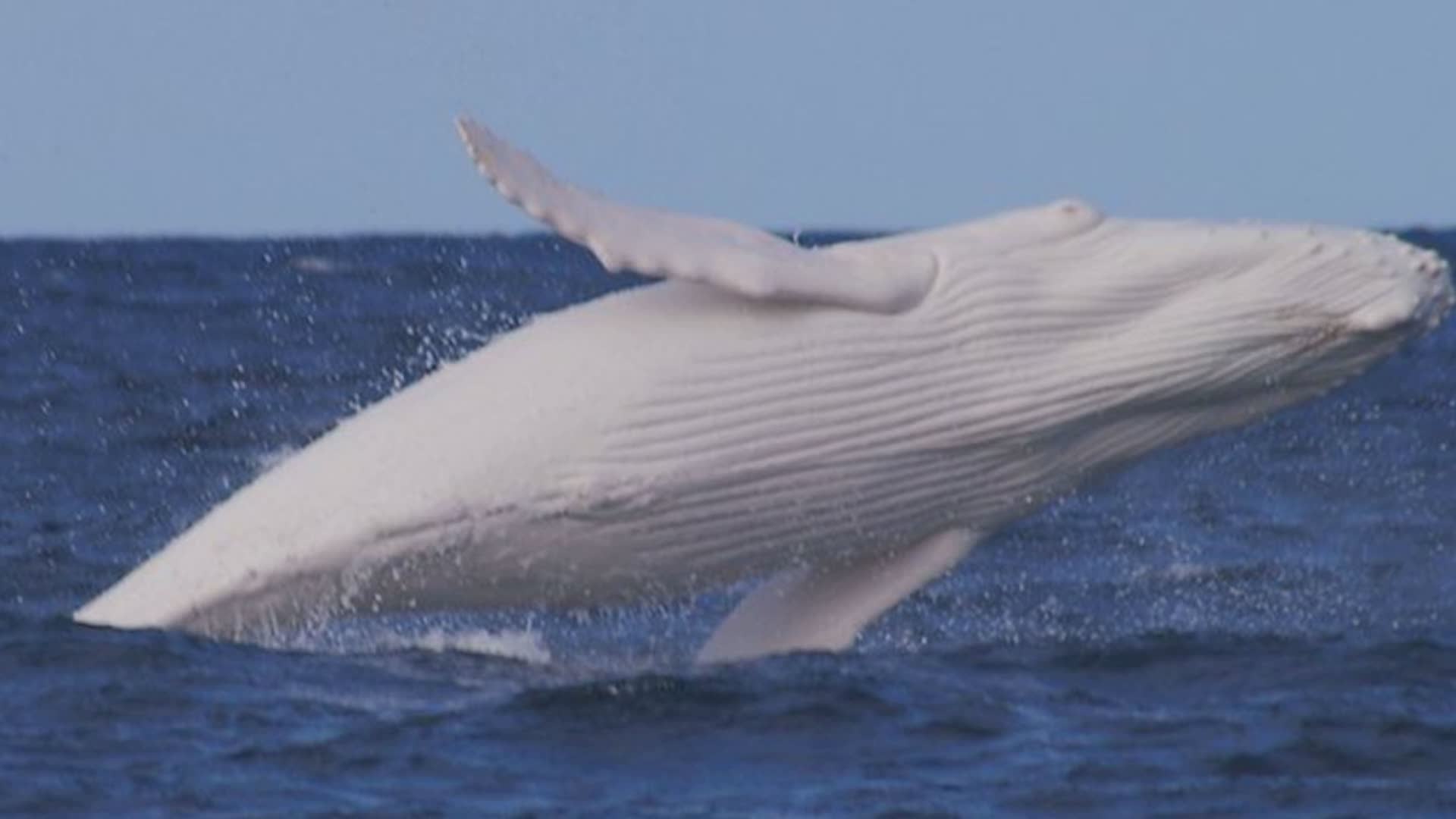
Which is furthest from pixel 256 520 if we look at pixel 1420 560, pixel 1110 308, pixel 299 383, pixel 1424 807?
pixel 299 383

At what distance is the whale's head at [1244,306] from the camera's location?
40.6 feet

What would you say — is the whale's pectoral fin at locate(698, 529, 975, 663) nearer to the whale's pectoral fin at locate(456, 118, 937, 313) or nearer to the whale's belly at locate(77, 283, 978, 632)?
the whale's belly at locate(77, 283, 978, 632)

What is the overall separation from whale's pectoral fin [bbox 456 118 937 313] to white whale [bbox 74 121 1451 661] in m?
0.02

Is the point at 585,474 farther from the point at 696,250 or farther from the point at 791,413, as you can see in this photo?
the point at 696,250

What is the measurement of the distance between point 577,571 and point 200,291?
50.8m

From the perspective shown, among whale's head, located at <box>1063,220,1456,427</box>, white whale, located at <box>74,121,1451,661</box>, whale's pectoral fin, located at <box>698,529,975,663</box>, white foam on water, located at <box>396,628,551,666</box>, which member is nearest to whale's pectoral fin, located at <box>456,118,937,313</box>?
white whale, located at <box>74,121,1451,661</box>

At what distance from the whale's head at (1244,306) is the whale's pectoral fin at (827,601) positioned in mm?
914

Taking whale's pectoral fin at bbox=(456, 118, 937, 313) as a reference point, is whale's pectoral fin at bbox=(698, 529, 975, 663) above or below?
below

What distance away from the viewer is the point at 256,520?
12180mm

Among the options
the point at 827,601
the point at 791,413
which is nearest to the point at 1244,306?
the point at 791,413

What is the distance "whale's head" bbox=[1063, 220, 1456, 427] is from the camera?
40.6 feet

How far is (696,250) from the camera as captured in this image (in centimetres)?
1180

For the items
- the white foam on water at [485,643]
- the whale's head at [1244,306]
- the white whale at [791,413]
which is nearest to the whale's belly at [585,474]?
the white whale at [791,413]

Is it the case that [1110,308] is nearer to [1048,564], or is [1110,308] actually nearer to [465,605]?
[465,605]
